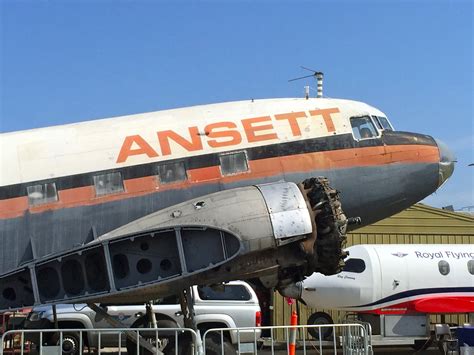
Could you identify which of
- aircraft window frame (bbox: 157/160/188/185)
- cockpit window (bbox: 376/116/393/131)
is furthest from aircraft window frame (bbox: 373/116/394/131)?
aircraft window frame (bbox: 157/160/188/185)

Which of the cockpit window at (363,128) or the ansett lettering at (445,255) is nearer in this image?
the cockpit window at (363,128)

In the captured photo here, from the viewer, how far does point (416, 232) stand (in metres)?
24.3

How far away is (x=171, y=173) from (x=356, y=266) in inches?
408

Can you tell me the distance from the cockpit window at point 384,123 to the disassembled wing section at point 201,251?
3.10 meters

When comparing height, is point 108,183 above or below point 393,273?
above

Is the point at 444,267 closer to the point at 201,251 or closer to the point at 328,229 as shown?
the point at 328,229

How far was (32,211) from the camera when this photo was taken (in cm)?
948

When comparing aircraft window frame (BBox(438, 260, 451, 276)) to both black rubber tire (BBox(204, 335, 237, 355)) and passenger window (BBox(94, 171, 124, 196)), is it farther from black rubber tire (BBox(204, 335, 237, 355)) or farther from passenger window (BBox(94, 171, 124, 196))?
passenger window (BBox(94, 171, 124, 196))

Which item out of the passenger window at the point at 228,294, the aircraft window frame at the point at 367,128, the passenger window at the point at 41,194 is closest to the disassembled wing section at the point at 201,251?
the passenger window at the point at 41,194

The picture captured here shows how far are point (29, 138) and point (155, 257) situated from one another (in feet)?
10.0

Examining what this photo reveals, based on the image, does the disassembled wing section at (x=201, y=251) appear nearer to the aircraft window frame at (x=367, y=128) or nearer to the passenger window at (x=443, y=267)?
the aircraft window frame at (x=367, y=128)

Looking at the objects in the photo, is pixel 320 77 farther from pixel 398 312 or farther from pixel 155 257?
pixel 155 257

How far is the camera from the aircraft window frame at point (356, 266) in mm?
18828

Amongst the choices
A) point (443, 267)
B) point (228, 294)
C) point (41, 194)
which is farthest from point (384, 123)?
point (443, 267)
